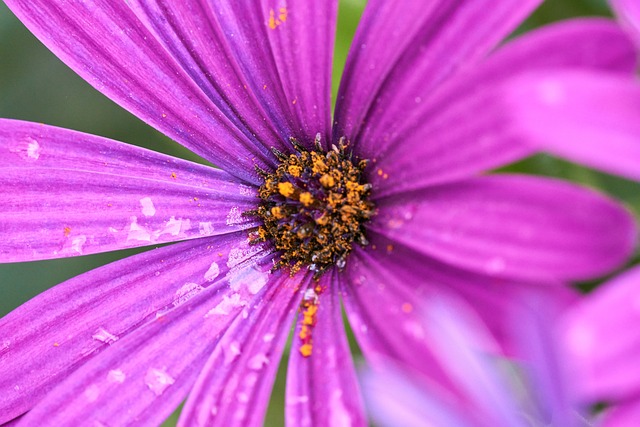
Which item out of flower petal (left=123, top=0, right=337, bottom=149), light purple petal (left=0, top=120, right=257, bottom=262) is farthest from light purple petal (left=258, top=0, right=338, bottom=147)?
light purple petal (left=0, top=120, right=257, bottom=262)

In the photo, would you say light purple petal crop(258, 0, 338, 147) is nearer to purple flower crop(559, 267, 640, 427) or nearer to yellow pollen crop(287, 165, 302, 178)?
yellow pollen crop(287, 165, 302, 178)

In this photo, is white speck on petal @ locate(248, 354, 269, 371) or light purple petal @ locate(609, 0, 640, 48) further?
white speck on petal @ locate(248, 354, 269, 371)

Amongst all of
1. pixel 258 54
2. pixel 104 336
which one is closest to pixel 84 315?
pixel 104 336

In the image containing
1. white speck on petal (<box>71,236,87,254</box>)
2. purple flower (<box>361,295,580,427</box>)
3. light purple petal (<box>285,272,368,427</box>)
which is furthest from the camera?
white speck on petal (<box>71,236,87,254</box>)

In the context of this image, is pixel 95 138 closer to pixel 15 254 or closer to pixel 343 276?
pixel 15 254

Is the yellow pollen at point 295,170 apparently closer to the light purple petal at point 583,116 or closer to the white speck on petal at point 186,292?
the white speck on petal at point 186,292

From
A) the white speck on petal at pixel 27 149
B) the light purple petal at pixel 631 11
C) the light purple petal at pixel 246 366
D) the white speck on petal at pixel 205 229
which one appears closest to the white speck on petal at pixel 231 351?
the light purple petal at pixel 246 366

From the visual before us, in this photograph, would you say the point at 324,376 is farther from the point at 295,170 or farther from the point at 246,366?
the point at 295,170
